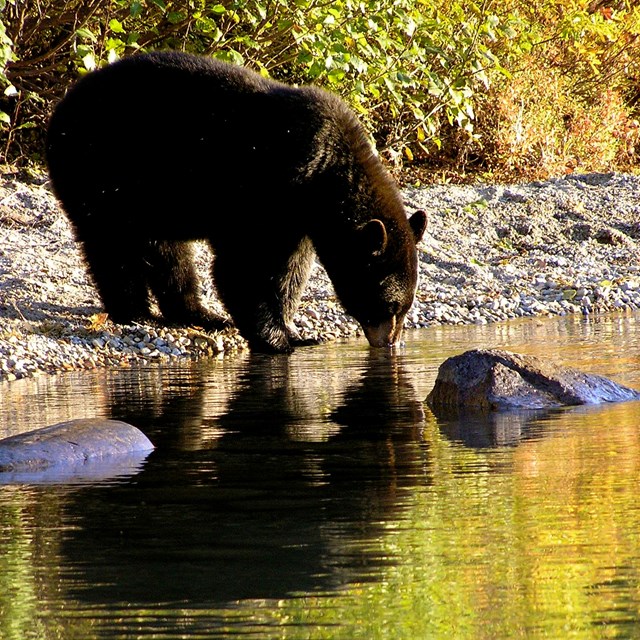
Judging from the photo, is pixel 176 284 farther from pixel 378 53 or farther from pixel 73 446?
pixel 378 53

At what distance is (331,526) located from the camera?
3973 mm

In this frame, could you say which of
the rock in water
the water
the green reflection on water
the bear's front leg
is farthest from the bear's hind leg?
the green reflection on water

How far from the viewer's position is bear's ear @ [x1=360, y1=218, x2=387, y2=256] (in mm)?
8484

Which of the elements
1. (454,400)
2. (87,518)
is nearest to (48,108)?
(454,400)

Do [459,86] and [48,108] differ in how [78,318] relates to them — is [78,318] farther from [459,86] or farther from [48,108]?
[459,86]

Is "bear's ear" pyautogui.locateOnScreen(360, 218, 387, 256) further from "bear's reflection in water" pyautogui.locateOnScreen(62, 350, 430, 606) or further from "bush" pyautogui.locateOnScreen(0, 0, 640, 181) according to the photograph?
"bush" pyautogui.locateOnScreen(0, 0, 640, 181)

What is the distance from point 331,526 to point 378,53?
960 centimetres

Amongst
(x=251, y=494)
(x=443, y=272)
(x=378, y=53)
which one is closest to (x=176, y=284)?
(x=443, y=272)

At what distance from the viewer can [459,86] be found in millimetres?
14008

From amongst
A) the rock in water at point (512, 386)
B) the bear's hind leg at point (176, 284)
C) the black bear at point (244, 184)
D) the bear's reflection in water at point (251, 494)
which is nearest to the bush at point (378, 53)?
the black bear at point (244, 184)

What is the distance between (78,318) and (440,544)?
630 cm

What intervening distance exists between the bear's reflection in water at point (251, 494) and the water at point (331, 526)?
0.01 metres

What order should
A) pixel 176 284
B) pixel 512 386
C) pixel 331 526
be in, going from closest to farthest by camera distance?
pixel 331 526 < pixel 512 386 < pixel 176 284

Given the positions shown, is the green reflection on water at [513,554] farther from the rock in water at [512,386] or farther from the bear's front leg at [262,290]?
the bear's front leg at [262,290]
